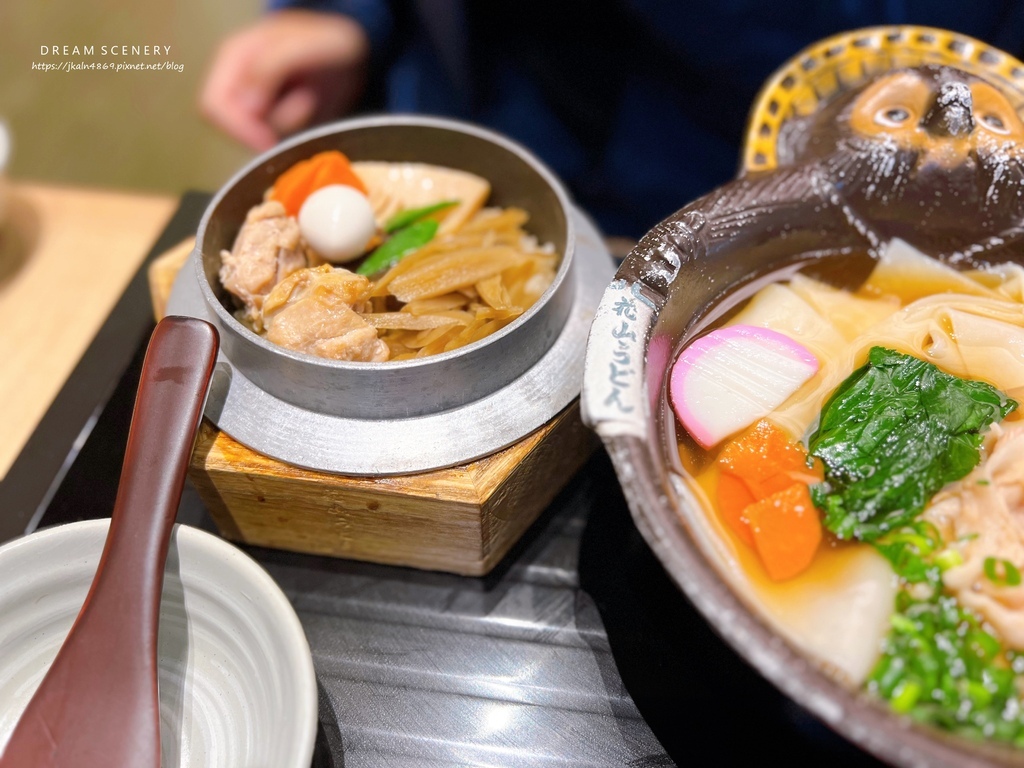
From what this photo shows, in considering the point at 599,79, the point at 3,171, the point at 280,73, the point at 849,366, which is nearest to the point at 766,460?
the point at 849,366

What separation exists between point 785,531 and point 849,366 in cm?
36

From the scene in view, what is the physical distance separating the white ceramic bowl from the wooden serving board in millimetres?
141

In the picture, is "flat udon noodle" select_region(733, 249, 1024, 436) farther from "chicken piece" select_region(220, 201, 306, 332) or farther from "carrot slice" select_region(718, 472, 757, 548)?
"chicken piece" select_region(220, 201, 306, 332)

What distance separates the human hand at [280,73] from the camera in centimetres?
213

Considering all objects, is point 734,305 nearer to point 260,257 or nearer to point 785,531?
point 785,531

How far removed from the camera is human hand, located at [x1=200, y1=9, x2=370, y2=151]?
83.8 inches

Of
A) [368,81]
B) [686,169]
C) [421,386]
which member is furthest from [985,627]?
[368,81]

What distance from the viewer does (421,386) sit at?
1.11 m

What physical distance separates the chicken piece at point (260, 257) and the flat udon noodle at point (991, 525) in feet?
3.69

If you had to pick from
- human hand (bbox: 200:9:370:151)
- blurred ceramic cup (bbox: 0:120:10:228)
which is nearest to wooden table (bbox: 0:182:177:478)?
blurred ceramic cup (bbox: 0:120:10:228)

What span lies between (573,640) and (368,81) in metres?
2.01

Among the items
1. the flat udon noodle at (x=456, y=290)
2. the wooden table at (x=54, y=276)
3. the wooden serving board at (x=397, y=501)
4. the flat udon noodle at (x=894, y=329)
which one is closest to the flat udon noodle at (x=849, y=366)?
the flat udon noodle at (x=894, y=329)

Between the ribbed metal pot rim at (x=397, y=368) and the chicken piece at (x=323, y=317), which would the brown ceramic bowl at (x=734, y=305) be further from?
the chicken piece at (x=323, y=317)

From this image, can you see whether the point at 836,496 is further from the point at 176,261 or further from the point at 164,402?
→ the point at 176,261
